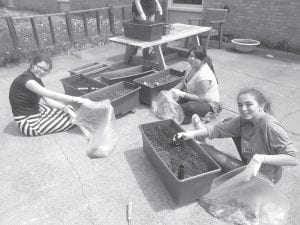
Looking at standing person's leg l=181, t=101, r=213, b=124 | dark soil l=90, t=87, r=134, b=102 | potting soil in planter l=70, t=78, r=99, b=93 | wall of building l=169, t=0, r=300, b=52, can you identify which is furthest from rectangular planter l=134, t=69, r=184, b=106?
wall of building l=169, t=0, r=300, b=52

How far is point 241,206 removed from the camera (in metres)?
2.13

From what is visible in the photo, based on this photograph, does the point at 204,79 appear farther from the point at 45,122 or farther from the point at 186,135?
the point at 45,122

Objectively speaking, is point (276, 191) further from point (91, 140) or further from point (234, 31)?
point (234, 31)

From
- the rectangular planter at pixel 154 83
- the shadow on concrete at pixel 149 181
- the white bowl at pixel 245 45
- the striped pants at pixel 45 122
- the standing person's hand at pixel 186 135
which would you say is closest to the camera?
the shadow on concrete at pixel 149 181

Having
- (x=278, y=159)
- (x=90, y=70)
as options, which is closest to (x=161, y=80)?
(x=90, y=70)

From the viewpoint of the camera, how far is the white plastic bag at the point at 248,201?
6.70 feet

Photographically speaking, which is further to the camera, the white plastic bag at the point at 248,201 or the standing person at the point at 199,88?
the standing person at the point at 199,88

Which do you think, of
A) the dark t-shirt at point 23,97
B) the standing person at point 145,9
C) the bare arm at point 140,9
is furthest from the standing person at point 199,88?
the standing person at point 145,9

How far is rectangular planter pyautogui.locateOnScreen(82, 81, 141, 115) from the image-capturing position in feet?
11.3

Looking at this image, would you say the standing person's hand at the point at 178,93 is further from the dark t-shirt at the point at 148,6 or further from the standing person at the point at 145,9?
the dark t-shirt at the point at 148,6

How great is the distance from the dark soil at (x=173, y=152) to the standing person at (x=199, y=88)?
1.98 feet

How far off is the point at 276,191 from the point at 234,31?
19.3 feet

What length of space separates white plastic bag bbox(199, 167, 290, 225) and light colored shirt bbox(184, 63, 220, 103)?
1.39 m

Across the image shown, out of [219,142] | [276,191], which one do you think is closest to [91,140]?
[219,142]
